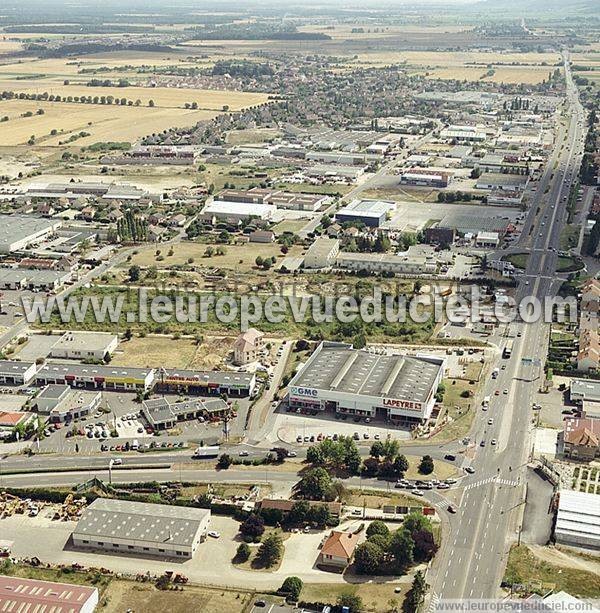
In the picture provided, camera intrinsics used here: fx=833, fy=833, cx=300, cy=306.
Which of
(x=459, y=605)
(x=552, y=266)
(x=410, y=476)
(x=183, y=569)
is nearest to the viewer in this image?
(x=459, y=605)

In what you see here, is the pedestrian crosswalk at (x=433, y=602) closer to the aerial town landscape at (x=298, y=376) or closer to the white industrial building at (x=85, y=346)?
the aerial town landscape at (x=298, y=376)

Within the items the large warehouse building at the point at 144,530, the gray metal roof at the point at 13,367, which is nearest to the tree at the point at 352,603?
the large warehouse building at the point at 144,530

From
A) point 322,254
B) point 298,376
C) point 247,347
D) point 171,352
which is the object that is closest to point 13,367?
point 171,352

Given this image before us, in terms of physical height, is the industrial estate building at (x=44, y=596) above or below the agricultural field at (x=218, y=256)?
above

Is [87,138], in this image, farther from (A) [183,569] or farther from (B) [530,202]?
(A) [183,569]

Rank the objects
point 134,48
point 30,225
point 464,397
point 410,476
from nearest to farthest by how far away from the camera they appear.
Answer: point 410,476
point 464,397
point 30,225
point 134,48

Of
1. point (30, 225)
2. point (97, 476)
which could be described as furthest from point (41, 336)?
point (30, 225)
